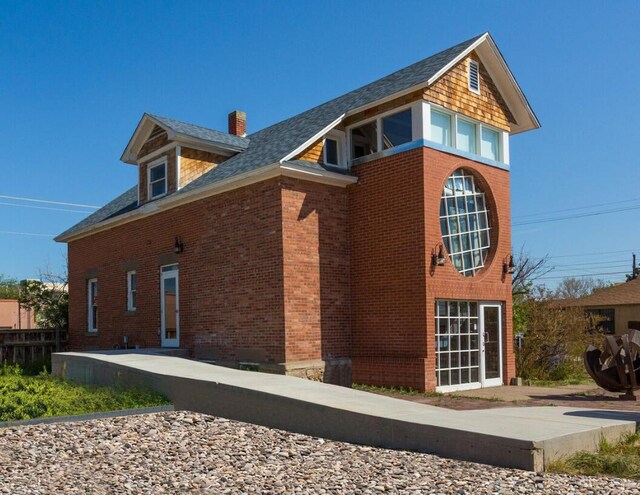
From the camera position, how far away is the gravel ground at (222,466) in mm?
6266

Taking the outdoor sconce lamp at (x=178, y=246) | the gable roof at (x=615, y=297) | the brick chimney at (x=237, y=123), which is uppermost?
the brick chimney at (x=237, y=123)

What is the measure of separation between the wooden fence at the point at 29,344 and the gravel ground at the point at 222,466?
39.8ft

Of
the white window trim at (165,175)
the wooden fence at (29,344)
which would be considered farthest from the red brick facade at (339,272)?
the wooden fence at (29,344)

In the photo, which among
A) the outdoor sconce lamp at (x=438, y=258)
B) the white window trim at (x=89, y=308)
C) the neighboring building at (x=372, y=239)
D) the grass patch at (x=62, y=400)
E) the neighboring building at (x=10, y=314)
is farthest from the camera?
the neighboring building at (x=10, y=314)

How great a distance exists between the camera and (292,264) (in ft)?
46.2

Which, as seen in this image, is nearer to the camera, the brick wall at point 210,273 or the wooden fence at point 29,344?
the brick wall at point 210,273

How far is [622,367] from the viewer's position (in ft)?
42.3

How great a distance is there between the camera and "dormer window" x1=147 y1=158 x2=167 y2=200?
61.2ft

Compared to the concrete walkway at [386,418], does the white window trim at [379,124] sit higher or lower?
higher

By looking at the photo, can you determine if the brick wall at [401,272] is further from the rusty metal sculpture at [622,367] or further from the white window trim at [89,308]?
the white window trim at [89,308]

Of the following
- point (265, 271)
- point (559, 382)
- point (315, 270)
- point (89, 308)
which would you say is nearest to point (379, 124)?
point (315, 270)


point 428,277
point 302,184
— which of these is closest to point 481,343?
point 428,277

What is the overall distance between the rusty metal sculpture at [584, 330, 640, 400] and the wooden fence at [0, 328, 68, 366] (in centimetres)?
1577

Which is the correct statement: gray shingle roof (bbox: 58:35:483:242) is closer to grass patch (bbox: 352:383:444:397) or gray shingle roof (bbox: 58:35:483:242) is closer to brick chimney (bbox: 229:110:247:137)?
brick chimney (bbox: 229:110:247:137)
